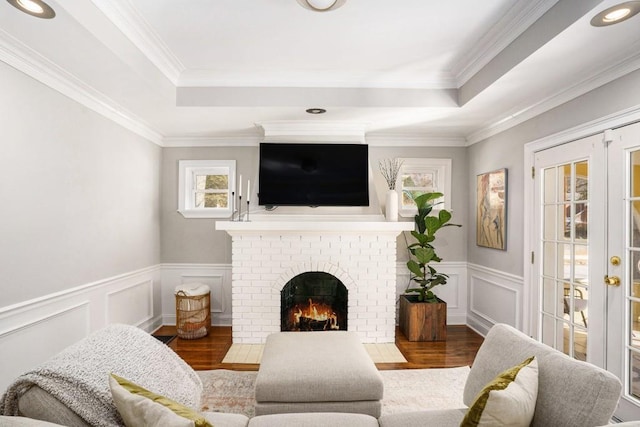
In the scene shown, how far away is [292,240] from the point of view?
393 centimetres

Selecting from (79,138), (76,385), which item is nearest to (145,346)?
(76,385)

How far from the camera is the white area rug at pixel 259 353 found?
3.45 metres

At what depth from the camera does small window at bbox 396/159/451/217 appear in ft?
15.0

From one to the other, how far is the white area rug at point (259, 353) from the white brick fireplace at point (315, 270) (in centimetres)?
10

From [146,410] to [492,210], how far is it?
3765mm

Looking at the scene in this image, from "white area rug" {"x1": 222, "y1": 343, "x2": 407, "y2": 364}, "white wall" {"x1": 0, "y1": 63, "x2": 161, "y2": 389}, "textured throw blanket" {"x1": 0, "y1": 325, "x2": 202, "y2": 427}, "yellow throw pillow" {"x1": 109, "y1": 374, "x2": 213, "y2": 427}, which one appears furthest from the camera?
"white area rug" {"x1": 222, "y1": 343, "x2": 407, "y2": 364}

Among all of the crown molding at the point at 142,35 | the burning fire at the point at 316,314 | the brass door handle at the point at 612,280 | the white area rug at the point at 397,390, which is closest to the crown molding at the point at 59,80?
the crown molding at the point at 142,35

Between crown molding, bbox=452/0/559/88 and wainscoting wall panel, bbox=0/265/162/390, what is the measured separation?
3.47 metres

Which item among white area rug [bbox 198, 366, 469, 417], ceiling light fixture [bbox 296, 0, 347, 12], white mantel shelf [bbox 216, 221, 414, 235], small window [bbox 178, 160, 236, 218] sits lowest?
white area rug [bbox 198, 366, 469, 417]

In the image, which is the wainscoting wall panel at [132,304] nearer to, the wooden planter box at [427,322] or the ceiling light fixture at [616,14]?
the wooden planter box at [427,322]

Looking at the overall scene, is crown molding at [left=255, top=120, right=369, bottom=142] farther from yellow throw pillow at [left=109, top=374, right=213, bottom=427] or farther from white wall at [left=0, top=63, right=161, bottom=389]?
yellow throw pillow at [left=109, top=374, right=213, bottom=427]

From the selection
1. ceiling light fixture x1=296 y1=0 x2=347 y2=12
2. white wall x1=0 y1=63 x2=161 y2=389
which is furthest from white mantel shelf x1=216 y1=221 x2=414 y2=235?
ceiling light fixture x1=296 y1=0 x2=347 y2=12

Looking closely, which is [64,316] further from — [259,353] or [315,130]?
[315,130]

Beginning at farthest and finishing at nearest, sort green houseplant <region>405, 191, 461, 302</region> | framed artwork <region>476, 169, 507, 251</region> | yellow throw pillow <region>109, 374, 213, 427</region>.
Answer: green houseplant <region>405, 191, 461, 302</region> < framed artwork <region>476, 169, 507, 251</region> < yellow throw pillow <region>109, 374, 213, 427</region>
